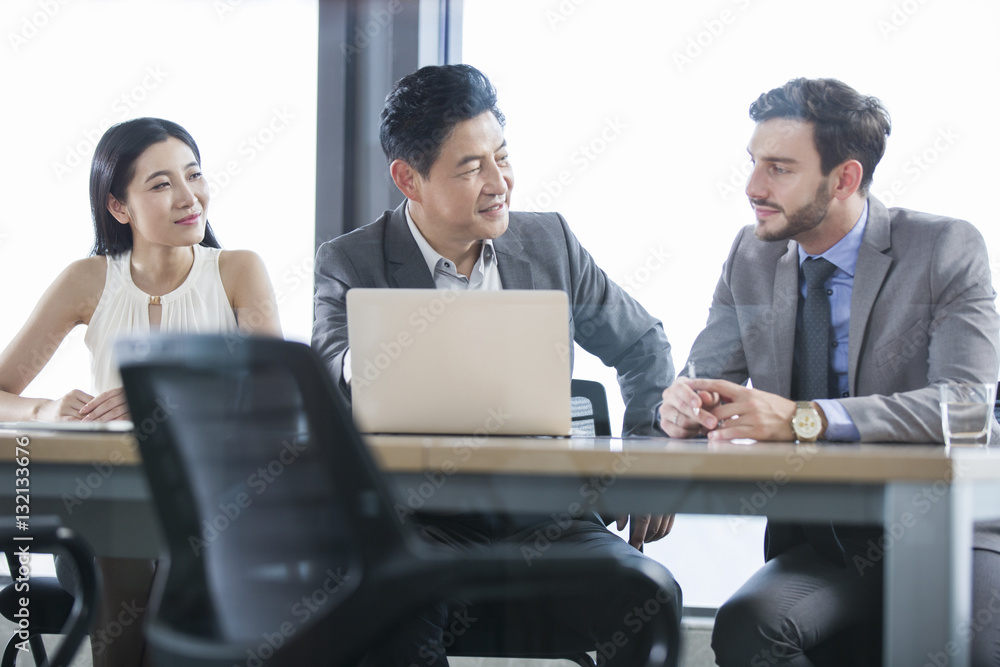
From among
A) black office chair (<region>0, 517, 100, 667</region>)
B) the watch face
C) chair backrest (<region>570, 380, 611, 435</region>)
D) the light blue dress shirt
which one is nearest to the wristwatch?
the watch face

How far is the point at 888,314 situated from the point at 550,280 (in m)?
0.77

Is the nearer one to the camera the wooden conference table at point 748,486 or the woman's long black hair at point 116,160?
the wooden conference table at point 748,486

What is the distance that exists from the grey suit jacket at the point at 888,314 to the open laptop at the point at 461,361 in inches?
26.1

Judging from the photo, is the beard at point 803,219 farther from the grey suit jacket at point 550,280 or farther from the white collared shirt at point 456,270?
the white collared shirt at point 456,270

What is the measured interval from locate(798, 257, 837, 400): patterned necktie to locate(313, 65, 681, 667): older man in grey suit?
348 mm

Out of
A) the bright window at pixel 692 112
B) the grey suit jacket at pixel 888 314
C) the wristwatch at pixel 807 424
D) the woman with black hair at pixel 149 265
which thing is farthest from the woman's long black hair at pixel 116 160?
the wristwatch at pixel 807 424

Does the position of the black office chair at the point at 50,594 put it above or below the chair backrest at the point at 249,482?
below

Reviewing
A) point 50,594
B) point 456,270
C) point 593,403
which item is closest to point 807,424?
point 593,403

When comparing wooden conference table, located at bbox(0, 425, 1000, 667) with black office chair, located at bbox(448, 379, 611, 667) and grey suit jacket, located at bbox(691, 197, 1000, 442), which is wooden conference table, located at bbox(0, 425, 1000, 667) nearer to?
black office chair, located at bbox(448, 379, 611, 667)

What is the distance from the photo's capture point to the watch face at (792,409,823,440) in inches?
50.8

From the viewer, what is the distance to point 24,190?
9.36ft

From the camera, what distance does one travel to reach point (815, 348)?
1729 mm

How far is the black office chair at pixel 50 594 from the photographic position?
3.67 feet

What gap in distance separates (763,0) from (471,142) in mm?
1157
